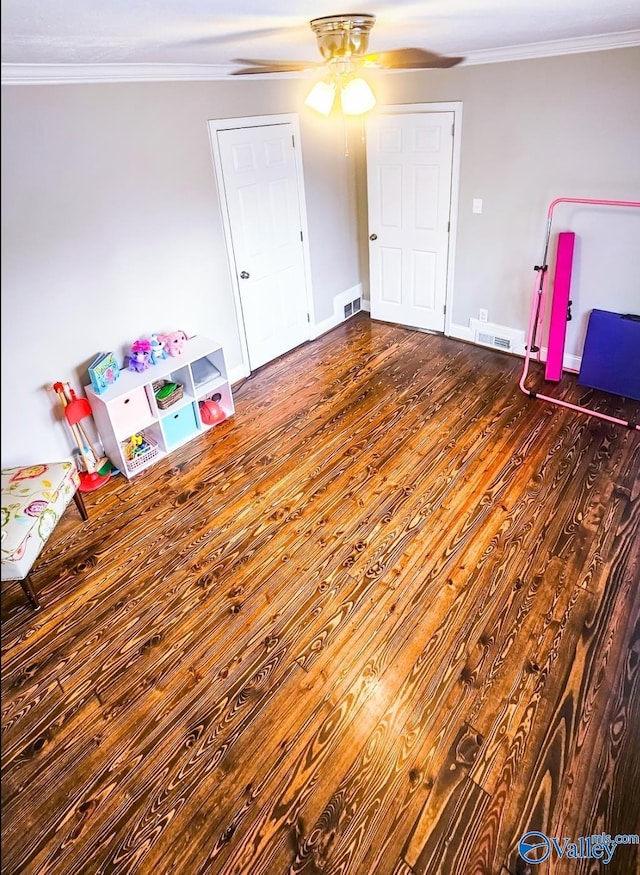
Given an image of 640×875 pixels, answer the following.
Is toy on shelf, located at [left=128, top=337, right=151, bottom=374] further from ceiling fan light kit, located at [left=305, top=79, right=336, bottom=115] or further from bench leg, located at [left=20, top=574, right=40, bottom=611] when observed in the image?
ceiling fan light kit, located at [left=305, top=79, right=336, bottom=115]

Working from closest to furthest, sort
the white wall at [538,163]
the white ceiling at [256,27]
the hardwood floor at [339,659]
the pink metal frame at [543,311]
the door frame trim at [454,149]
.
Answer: the white ceiling at [256,27], the hardwood floor at [339,659], the white wall at [538,163], the pink metal frame at [543,311], the door frame trim at [454,149]

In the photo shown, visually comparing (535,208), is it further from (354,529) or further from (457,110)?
(354,529)

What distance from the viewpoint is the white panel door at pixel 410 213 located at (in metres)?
4.30

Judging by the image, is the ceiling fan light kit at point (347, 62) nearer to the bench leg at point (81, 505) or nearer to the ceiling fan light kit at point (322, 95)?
the ceiling fan light kit at point (322, 95)

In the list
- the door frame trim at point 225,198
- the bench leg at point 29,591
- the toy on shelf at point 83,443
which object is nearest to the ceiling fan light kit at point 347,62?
the door frame trim at point 225,198

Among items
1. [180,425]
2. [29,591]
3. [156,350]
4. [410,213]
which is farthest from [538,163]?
[29,591]

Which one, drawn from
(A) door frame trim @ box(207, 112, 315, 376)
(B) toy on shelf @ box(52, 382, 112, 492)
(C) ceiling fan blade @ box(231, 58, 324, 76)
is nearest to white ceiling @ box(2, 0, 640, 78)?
(C) ceiling fan blade @ box(231, 58, 324, 76)

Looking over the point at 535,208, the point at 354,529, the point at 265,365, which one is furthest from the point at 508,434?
the point at 265,365

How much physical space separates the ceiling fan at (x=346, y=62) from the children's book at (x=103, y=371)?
1.86m

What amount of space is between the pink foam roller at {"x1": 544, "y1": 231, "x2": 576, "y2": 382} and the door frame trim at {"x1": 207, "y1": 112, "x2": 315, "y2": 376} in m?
2.00

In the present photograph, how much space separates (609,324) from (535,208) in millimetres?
1004

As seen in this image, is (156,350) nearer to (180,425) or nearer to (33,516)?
(180,425)

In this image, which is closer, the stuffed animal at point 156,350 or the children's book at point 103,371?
the children's book at point 103,371

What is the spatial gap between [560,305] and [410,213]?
5.04ft
